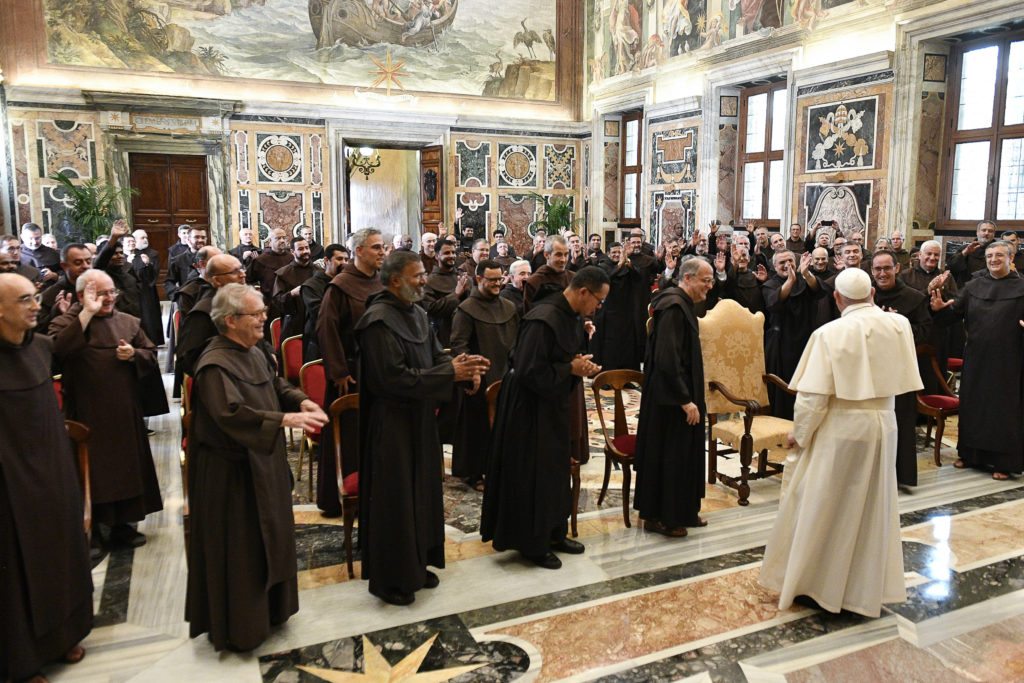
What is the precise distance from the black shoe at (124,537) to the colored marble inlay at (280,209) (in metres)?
11.6

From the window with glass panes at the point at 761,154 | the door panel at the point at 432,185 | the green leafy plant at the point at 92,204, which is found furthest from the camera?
the door panel at the point at 432,185

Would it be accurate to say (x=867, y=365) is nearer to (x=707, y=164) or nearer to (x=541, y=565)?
(x=541, y=565)

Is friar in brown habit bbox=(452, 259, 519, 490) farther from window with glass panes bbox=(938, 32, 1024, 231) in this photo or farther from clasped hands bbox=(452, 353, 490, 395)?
window with glass panes bbox=(938, 32, 1024, 231)

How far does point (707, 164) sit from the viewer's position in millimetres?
13992

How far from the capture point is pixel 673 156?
1484 centimetres

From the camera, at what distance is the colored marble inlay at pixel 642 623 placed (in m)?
3.55

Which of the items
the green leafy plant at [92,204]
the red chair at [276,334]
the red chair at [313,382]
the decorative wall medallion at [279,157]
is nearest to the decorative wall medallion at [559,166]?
the decorative wall medallion at [279,157]

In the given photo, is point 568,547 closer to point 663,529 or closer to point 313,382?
point 663,529

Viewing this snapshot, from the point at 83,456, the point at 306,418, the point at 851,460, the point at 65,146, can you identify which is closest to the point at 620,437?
the point at 851,460

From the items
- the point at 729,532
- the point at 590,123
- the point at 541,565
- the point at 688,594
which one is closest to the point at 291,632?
the point at 541,565

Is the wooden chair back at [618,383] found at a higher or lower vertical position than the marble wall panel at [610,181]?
lower

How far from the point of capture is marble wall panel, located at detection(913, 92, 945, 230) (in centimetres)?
1036

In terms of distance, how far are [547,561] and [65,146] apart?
13822 millimetres

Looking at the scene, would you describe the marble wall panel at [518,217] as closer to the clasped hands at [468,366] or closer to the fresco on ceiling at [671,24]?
the fresco on ceiling at [671,24]
